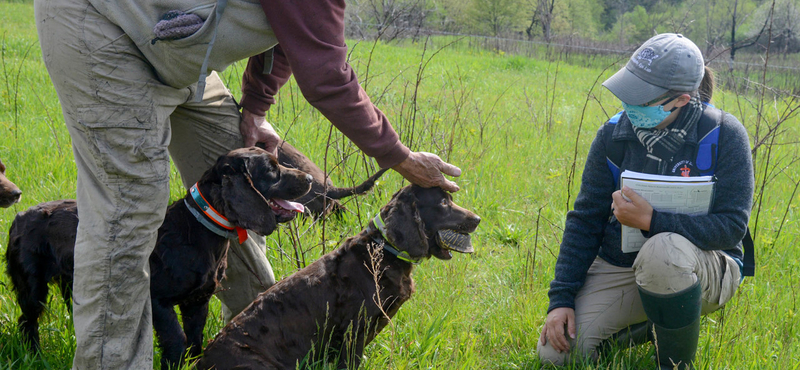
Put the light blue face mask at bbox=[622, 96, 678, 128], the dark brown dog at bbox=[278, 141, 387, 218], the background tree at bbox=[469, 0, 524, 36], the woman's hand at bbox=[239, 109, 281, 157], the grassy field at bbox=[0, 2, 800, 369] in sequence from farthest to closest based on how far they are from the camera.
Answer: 1. the background tree at bbox=[469, 0, 524, 36]
2. the dark brown dog at bbox=[278, 141, 387, 218]
3. the woman's hand at bbox=[239, 109, 281, 157]
4. the grassy field at bbox=[0, 2, 800, 369]
5. the light blue face mask at bbox=[622, 96, 678, 128]

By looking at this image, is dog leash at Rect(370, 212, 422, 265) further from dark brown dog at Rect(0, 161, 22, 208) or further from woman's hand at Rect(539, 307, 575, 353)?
Answer: dark brown dog at Rect(0, 161, 22, 208)

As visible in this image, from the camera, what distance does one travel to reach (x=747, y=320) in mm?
3311

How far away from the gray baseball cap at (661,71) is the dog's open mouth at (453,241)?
42.3 inches

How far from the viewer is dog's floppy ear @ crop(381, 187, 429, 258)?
9.30 ft

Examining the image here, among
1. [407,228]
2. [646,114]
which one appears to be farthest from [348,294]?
[646,114]

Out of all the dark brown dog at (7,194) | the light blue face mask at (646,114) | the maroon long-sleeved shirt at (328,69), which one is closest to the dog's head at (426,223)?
the maroon long-sleeved shirt at (328,69)

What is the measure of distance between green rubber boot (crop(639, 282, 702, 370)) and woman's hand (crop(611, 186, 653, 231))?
0.33 meters

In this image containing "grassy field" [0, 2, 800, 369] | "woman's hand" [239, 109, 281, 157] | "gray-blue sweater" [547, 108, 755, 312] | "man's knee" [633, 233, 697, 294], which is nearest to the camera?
"man's knee" [633, 233, 697, 294]

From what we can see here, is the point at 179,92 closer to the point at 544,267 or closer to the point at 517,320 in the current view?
the point at 517,320

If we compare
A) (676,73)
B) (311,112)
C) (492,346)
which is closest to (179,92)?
(492,346)

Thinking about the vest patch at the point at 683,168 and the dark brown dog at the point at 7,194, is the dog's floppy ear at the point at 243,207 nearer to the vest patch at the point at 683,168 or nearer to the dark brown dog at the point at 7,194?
the dark brown dog at the point at 7,194

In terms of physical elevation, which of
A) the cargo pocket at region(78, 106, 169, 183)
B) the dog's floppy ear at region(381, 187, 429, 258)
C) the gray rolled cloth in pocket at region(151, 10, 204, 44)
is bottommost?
the dog's floppy ear at region(381, 187, 429, 258)

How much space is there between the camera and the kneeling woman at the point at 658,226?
2.79m

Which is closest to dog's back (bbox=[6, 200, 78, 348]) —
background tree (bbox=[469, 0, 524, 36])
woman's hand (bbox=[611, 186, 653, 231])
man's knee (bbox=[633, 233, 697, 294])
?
woman's hand (bbox=[611, 186, 653, 231])
